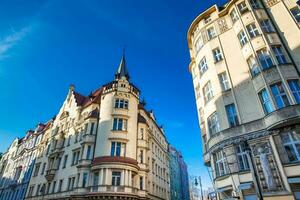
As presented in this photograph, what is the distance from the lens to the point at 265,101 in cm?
1645

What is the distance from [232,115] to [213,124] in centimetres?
236

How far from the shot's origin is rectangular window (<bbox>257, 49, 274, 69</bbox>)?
56.8 feet

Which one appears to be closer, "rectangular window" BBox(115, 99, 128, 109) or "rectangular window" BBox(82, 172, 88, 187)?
"rectangular window" BBox(82, 172, 88, 187)

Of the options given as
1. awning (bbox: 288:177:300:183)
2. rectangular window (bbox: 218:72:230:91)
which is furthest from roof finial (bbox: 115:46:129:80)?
awning (bbox: 288:177:300:183)

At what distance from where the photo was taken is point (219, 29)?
23484 millimetres

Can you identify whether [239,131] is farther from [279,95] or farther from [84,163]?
[84,163]

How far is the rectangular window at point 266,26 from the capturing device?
19102 millimetres

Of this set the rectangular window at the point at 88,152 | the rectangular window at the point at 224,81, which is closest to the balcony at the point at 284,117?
the rectangular window at the point at 224,81

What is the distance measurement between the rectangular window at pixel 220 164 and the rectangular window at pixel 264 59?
8.56 metres

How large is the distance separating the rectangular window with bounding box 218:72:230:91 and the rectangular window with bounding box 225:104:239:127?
2.05 meters

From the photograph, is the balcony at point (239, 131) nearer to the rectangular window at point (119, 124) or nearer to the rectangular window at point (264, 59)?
the rectangular window at point (264, 59)

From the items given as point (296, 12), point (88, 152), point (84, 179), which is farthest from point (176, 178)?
point (296, 12)

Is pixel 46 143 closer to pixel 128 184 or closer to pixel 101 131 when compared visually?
pixel 101 131

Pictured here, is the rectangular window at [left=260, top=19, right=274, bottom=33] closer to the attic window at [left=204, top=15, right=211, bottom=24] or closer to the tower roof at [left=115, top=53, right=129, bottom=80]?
the attic window at [left=204, top=15, right=211, bottom=24]
